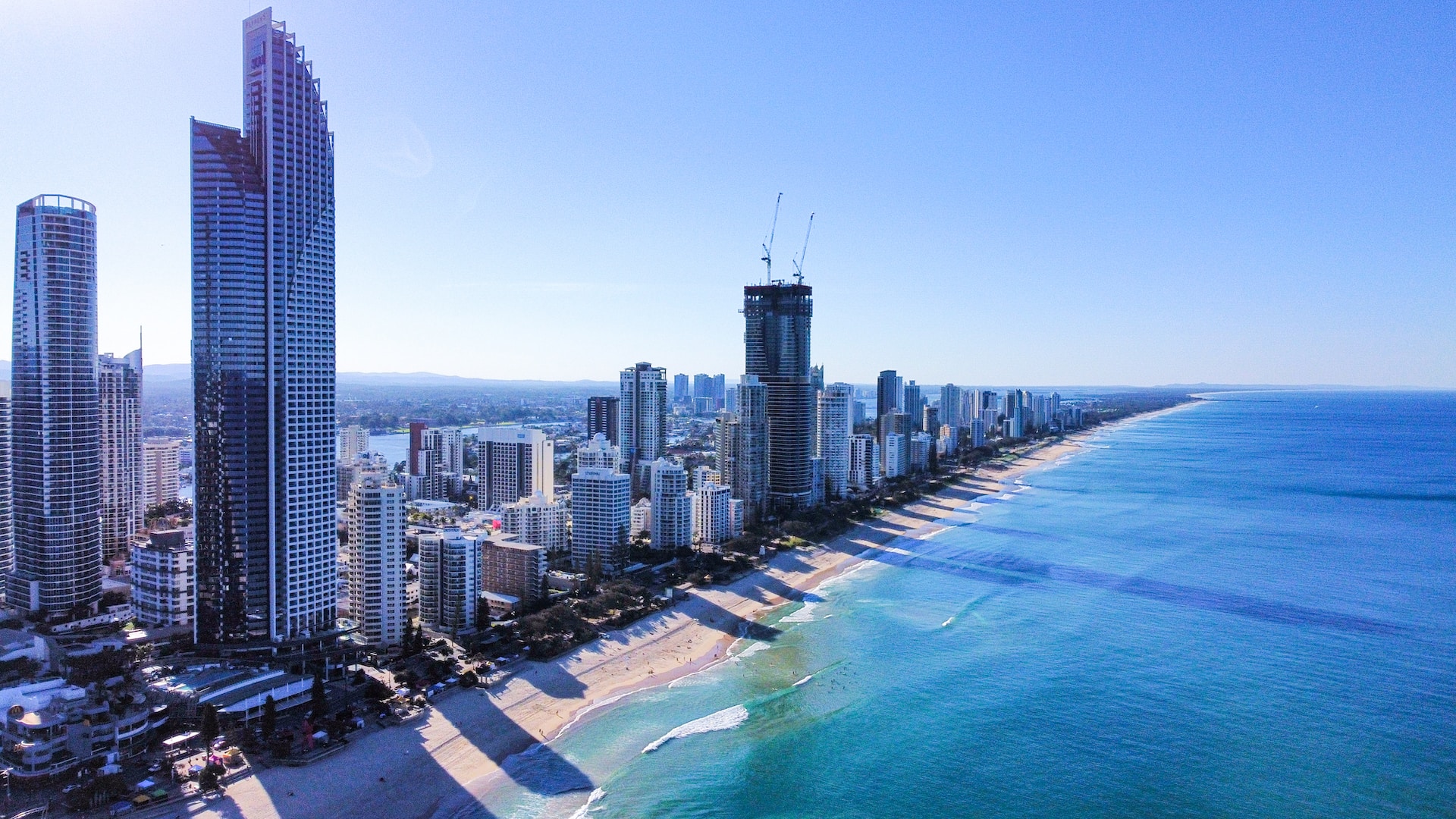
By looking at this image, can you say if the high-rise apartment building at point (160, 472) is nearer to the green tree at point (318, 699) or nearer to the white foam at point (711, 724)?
the green tree at point (318, 699)

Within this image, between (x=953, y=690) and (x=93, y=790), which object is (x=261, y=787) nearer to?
(x=93, y=790)

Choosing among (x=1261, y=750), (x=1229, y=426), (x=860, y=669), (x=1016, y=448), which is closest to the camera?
(x=1261, y=750)

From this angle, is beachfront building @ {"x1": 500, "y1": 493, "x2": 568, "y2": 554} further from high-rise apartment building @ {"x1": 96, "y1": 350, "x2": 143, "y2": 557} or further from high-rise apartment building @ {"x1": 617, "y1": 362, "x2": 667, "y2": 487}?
high-rise apartment building @ {"x1": 617, "y1": 362, "x2": 667, "y2": 487}

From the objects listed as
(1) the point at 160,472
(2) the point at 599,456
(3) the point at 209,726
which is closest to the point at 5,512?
(1) the point at 160,472

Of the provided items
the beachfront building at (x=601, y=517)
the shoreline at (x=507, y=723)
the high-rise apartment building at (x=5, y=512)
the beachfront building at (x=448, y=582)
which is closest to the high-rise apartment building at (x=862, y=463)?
the shoreline at (x=507, y=723)

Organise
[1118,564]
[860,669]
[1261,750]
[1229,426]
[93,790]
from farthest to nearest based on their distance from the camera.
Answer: [1229,426]
[1118,564]
[860,669]
[1261,750]
[93,790]

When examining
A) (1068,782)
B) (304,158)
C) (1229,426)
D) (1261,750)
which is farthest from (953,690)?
(1229,426)
